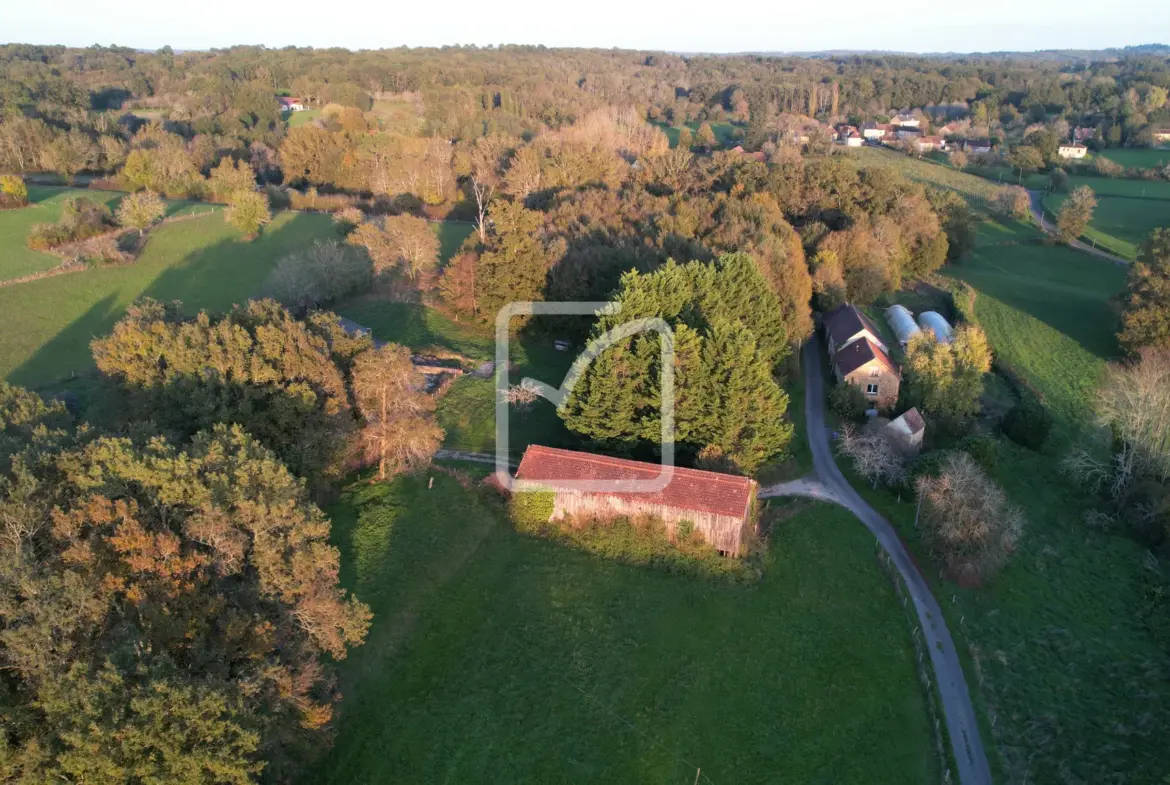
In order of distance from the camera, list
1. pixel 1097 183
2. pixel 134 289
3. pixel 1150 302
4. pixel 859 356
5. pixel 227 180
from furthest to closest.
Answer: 1. pixel 1097 183
2. pixel 227 180
3. pixel 134 289
4. pixel 1150 302
5. pixel 859 356

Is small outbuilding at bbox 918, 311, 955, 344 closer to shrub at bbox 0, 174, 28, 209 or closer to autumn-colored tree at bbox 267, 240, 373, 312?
autumn-colored tree at bbox 267, 240, 373, 312

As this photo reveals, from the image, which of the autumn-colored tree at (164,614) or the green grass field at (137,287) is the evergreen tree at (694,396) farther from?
the green grass field at (137,287)

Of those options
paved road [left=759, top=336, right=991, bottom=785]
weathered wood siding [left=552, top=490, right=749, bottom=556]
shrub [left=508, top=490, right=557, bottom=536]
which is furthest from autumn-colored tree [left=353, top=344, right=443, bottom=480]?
paved road [left=759, top=336, right=991, bottom=785]

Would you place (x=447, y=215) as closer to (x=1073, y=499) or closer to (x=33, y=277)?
(x=33, y=277)

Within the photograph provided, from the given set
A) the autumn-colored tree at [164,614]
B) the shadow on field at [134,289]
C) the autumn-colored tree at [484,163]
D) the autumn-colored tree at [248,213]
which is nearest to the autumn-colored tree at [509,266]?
the shadow on field at [134,289]

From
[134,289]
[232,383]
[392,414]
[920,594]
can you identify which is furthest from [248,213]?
[920,594]

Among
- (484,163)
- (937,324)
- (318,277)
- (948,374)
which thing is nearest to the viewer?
(948,374)

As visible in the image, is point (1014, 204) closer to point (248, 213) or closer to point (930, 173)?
point (930, 173)
